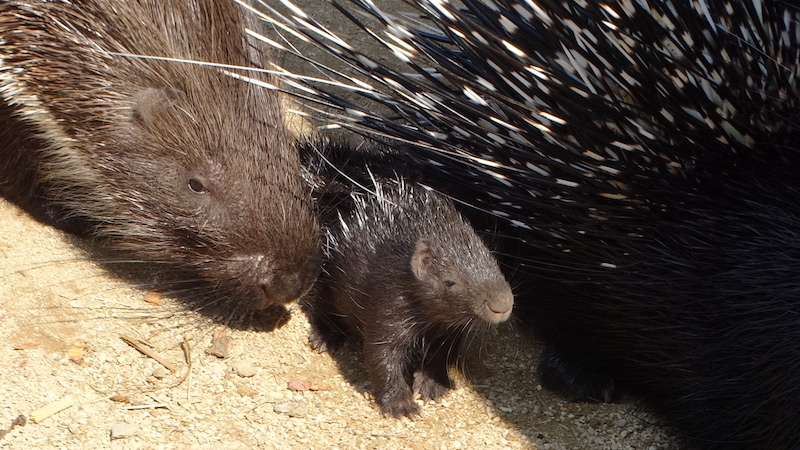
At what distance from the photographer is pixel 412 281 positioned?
102 inches

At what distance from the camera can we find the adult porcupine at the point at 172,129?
2.67 meters

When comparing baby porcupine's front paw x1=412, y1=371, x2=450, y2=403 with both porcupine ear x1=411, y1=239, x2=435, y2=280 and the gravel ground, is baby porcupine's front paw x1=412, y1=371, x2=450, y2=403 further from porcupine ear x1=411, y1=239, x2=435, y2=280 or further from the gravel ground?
porcupine ear x1=411, y1=239, x2=435, y2=280

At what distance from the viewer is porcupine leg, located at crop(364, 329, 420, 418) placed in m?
2.64

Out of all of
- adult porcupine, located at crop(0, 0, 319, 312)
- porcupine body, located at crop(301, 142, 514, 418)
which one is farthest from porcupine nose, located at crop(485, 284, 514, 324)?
adult porcupine, located at crop(0, 0, 319, 312)

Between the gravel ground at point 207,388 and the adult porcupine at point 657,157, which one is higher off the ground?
the adult porcupine at point 657,157

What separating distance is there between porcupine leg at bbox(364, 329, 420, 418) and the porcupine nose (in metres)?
0.27

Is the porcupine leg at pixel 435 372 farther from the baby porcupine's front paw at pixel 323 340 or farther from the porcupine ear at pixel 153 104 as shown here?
the porcupine ear at pixel 153 104

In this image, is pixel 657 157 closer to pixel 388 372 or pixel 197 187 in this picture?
pixel 388 372

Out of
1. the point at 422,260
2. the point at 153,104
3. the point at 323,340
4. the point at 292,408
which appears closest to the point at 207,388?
the point at 292,408

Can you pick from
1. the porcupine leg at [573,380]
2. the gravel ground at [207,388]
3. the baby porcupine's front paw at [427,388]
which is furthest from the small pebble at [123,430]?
the porcupine leg at [573,380]

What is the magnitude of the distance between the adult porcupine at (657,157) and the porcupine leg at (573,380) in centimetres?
15

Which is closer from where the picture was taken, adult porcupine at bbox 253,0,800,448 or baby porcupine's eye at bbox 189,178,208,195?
adult porcupine at bbox 253,0,800,448

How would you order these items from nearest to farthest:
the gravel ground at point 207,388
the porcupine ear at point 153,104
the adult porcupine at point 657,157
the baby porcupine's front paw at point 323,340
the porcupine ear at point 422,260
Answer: the adult porcupine at point 657,157, the gravel ground at point 207,388, the porcupine ear at point 422,260, the porcupine ear at point 153,104, the baby porcupine's front paw at point 323,340

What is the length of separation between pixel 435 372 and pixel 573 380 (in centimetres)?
40
